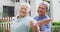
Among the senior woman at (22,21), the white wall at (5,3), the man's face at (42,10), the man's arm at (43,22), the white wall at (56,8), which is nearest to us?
the man's arm at (43,22)

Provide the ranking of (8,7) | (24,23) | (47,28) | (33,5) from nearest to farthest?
(47,28) < (24,23) < (33,5) < (8,7)

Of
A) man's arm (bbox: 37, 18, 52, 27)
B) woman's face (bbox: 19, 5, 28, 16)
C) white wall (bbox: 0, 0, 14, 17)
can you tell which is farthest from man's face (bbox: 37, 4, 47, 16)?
white wall (bbox: 0, 0, 14, 17)

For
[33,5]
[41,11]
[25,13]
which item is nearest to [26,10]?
[25,13]

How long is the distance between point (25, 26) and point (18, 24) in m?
0.10

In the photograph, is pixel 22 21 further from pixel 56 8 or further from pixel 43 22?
pixel 56 8

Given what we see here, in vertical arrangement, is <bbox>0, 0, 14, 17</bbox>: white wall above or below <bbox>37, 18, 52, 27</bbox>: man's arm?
below

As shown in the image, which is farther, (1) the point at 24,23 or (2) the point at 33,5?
(2) the point at 33,5

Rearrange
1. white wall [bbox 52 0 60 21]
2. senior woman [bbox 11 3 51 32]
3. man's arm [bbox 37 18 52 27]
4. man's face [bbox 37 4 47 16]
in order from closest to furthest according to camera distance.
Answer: man's arm [bbox 37 18 52 27], man's face [bbox 37 4 47 16], senior woman [bbox 11 3 51 32], white wall [bbox 52 0 60 21]

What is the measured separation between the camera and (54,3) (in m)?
16.4

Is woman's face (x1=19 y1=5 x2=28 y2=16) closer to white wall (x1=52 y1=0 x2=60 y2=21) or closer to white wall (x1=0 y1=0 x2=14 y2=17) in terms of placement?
white wall (x1=52 y1=0 x2=60 y2=21)

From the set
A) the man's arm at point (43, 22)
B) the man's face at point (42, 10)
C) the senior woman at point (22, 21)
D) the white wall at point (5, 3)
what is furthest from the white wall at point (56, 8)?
the man's arm at point (43, 22)

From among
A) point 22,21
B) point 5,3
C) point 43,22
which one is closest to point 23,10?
point 22,21

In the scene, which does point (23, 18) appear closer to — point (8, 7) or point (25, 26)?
point (25, 26)

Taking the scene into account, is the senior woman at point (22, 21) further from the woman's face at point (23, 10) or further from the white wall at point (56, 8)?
the white wall at point (56, 8)
